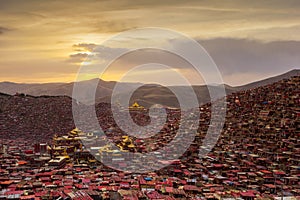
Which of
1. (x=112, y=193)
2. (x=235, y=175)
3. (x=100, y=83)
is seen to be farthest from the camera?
(x=100, y=83)

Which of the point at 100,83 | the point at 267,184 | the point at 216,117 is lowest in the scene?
the point at 267,184

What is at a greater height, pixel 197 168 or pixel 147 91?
pixel 147 91

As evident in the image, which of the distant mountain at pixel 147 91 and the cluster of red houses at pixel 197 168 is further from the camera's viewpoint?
the distant mountain at pixel 147 91

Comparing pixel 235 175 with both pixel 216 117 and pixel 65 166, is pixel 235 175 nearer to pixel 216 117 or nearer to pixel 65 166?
pixel 65 166

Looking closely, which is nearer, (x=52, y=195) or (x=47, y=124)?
(x=52, y=195)

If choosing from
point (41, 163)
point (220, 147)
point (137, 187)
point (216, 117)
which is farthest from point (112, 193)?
point (216, 117)

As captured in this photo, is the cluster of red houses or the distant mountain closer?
the cluster of red houses

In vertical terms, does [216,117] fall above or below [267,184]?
above

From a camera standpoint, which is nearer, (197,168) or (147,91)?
(197,168)

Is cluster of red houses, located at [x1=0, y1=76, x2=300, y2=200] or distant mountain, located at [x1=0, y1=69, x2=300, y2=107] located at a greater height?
distant mountain, located at [x1=0, y1=69, x2=300, y2=107]

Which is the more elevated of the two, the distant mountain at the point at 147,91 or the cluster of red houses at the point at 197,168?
the distant mountain at the point at 147,91

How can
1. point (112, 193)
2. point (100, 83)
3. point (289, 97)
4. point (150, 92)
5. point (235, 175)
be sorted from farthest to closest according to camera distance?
point (100, 83) < point (150, 92) < point (289, 97) < point (235, 175) < point (112, 193)
